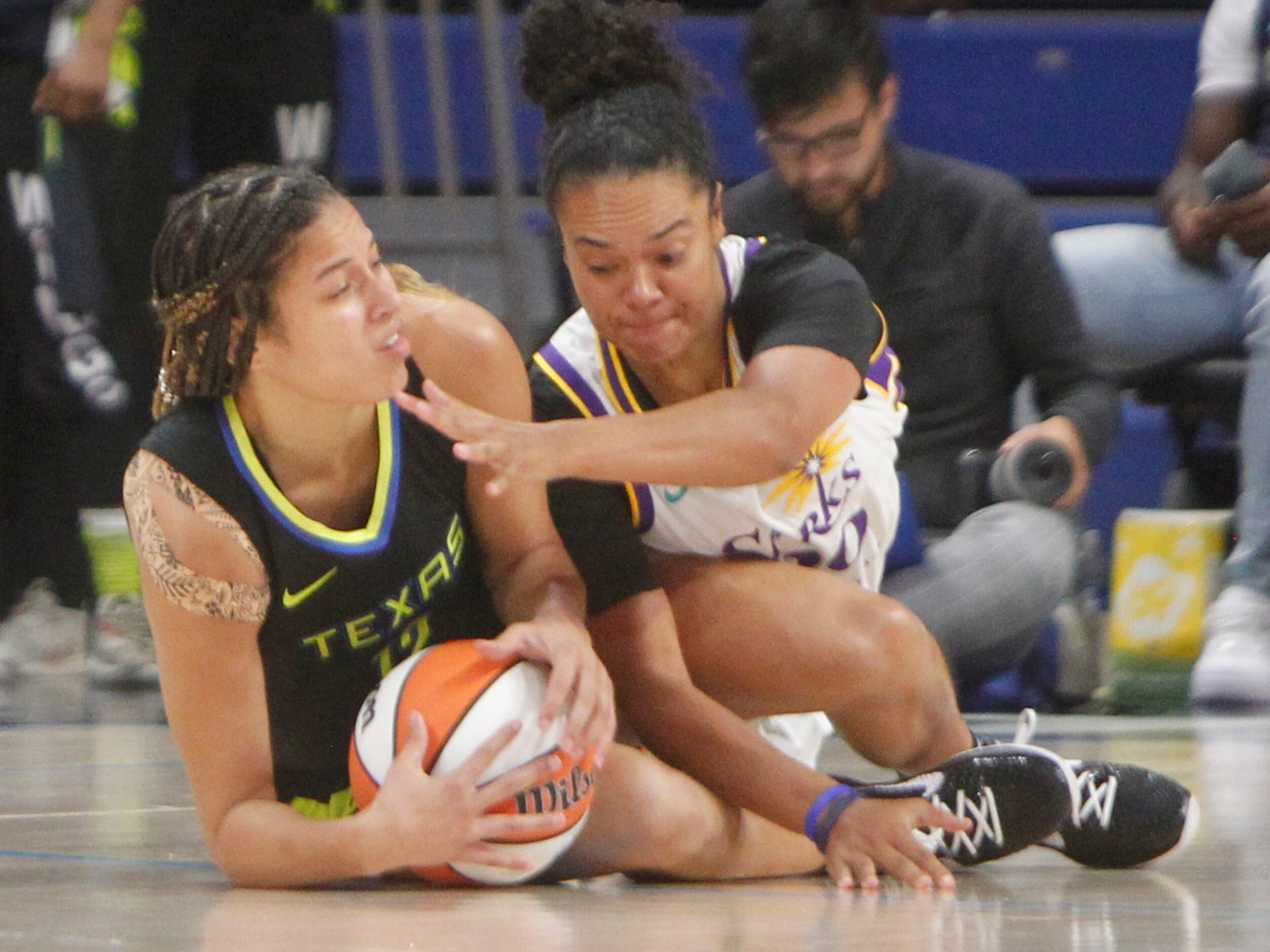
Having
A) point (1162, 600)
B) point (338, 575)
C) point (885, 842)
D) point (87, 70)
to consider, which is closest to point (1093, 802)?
point (885, 842)

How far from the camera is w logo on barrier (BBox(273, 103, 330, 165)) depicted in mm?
4277

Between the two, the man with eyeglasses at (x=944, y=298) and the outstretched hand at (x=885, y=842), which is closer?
the outstretched hand at (x=885, y=842)

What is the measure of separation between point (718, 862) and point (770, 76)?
5.59 ft

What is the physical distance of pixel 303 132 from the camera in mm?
4309

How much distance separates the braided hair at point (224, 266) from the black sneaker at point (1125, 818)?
0.88 m

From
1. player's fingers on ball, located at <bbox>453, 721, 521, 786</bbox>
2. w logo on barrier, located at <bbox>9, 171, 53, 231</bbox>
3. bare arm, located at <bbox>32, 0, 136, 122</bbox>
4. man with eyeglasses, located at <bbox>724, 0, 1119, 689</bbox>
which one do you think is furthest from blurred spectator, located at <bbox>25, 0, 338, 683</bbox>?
player's fingers on ball, located at <bbox>453, 721, 521, 786</bbox>

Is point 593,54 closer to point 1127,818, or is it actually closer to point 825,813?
point 825,813

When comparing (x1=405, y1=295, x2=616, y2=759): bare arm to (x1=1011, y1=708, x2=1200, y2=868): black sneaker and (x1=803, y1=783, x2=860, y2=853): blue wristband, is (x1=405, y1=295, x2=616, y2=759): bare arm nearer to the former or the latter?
(x1=803, y1=783, x2=860, y2=853): blue wristband

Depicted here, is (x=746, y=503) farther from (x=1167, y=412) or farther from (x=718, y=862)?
(x=1167, y=412)

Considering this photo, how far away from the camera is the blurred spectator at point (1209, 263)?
3.77 meters

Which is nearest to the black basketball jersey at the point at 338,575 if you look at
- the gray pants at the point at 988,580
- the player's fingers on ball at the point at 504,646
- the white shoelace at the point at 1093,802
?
the player's fingers on ball at the point at 504,646

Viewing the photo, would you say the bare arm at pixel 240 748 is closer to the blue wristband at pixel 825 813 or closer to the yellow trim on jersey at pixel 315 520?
the yellow trim on jersey at pixel 315 520

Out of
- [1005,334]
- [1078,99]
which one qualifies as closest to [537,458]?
[1005,334]

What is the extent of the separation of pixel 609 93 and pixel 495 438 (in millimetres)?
625
